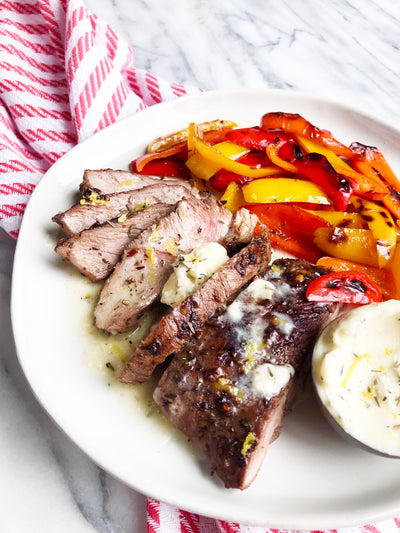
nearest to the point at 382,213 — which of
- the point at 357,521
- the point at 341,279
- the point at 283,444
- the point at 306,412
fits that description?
the point at 341,279

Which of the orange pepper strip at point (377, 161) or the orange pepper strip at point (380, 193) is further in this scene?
the orange pepper strip at point (377, 161)

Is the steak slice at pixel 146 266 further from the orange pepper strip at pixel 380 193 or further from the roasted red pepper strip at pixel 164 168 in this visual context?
the orange pepper strip at pixel 380 193

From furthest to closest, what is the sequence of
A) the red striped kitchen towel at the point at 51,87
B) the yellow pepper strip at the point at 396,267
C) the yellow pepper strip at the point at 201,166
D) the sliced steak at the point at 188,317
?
1. the red striped kitchen towel at the point at 51,87
2. the yellow pepper strip at the point at 201,166
3. the yellow pepper strip at the point at 396,267
4. the sliced steak at the point at 188,317

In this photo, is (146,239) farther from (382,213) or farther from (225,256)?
(382,213)

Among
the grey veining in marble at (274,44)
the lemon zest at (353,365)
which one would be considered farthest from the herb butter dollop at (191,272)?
the grey veining in marble at (274,44)

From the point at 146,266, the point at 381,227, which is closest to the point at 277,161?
the point at 381,227

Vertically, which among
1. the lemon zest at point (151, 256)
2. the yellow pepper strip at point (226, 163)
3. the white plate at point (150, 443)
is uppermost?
the yellow pepper strip at point (226, 163)

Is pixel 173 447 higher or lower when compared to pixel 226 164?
lower

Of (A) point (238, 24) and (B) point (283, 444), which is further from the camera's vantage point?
(A) point (238, 24)
